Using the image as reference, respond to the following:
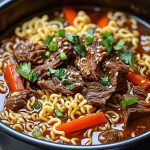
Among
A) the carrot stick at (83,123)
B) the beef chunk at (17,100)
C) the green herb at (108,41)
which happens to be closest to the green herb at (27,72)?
the beef chunk at (17,100)

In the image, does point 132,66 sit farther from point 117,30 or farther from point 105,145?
point 105,145

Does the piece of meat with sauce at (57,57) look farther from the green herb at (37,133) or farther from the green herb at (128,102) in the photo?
the green herb at (128,102)

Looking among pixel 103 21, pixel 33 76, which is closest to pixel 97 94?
pixel 33 76

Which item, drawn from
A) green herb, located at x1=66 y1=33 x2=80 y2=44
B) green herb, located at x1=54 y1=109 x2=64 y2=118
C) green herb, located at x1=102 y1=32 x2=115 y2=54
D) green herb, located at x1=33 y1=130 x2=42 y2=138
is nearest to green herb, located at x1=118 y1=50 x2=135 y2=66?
green herb, located at x1=102 y1=32 x2=115 y2=54

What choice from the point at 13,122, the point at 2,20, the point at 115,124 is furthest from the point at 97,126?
the point at 2,20

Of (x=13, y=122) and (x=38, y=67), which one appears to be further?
(x=38, y=67)

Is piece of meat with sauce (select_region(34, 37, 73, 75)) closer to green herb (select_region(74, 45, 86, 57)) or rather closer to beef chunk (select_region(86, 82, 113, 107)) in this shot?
green herb (select_region(74, 45, 86, 57))
